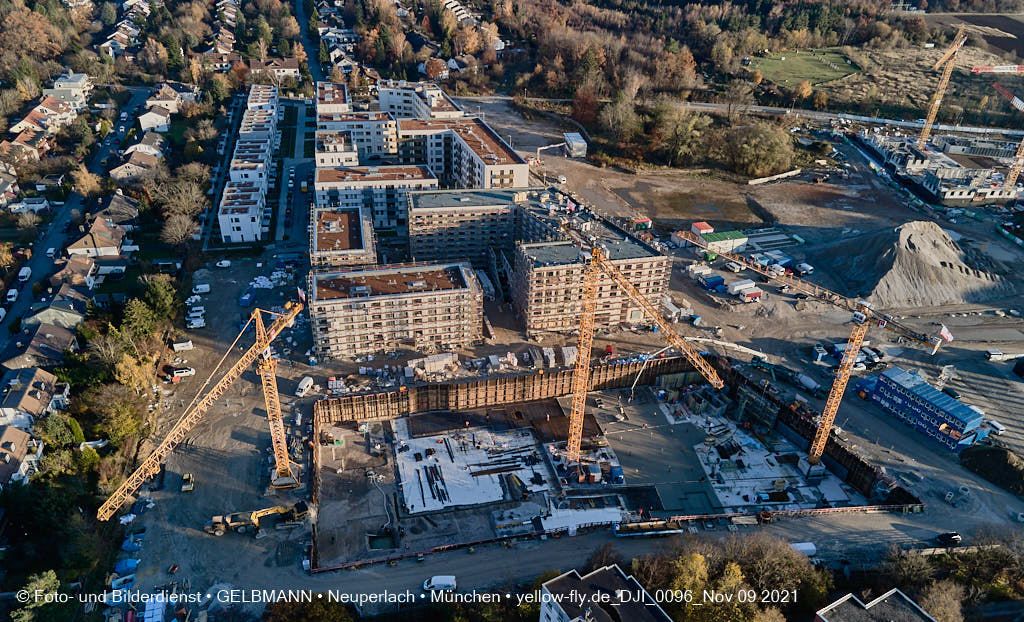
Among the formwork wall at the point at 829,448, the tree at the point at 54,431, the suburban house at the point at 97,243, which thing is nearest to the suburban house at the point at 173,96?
the suburban house at the point at 97,243

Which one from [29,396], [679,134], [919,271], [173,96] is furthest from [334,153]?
[919,271]

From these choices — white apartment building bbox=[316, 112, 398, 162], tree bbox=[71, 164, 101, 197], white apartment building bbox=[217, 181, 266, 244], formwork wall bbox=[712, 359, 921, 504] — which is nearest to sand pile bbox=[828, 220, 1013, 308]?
formwork wall bbox=[712, 359, 921, 504]

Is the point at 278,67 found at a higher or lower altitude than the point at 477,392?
higher

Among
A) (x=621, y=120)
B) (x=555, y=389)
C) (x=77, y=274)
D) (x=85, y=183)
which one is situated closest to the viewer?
(x=555, y=389)

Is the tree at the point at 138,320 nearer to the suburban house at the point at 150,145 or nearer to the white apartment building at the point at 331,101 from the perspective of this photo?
the suburban house at the point at 150,145

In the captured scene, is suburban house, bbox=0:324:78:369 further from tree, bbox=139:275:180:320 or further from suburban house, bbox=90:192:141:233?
suburban house, bbox=90:192:141:233

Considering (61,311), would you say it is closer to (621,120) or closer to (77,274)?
(77,274)
